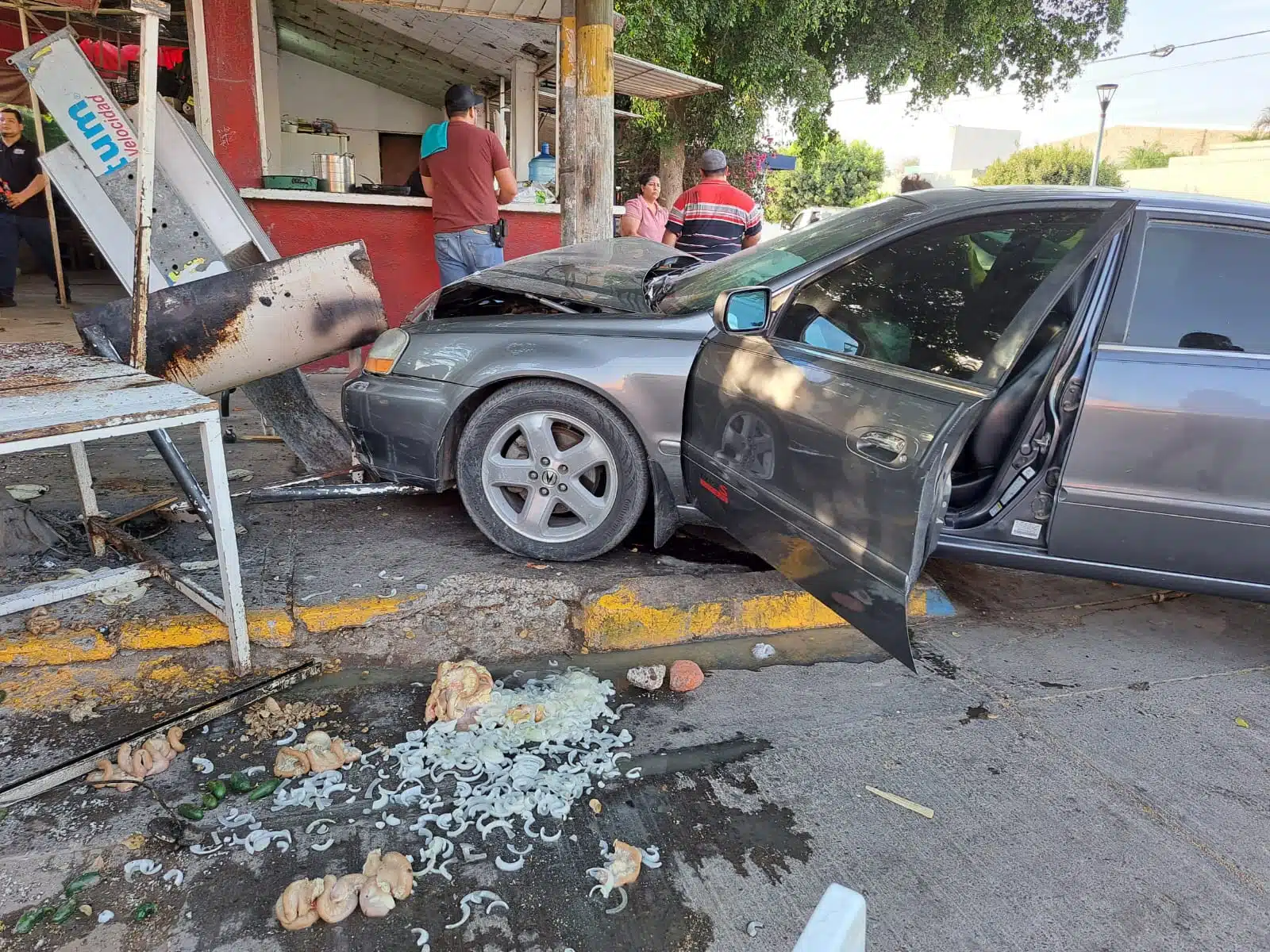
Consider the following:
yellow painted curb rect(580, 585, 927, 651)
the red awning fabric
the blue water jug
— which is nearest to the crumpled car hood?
yellow painted curb rect(580, 585, 927, 651)

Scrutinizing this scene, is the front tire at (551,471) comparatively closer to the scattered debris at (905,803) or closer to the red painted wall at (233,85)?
the scattered debris at (905,803)

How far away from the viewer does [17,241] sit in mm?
9438

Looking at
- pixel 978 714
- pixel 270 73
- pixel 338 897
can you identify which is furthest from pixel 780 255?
pixel 270 73

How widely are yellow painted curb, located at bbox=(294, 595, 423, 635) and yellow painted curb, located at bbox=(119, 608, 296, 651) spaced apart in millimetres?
61

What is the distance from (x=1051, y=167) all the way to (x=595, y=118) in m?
38.9

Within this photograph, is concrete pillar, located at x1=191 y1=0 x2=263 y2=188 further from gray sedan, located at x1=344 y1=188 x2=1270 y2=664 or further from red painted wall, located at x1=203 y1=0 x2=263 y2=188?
gray sedan, located at x1=344 y1=188 x2=1270 y2=664

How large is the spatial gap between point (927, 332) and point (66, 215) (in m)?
12.7

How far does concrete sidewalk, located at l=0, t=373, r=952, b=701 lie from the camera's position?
3.07m

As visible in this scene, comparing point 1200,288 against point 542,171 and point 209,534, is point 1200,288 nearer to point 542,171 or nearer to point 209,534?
point 209,534

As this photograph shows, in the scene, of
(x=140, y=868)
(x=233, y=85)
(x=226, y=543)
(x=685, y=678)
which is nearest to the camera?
(x=140, y=868)

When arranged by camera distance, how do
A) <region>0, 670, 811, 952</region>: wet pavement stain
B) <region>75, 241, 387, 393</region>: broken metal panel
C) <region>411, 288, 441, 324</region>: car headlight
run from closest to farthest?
<region>0, 670, 811, 952</region>: wet pavement stain < <region>75, 241, 387, 393</region>: broken metal panel < <region>411, 288, 441, 324</region>: car headlight

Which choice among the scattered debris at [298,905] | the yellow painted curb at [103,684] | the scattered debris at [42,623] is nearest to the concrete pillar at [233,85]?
the scattered debris at [42,623]

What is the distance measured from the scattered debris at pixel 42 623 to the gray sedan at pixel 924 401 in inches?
60.4

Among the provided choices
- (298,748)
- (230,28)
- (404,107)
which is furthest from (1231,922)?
(404,107)
